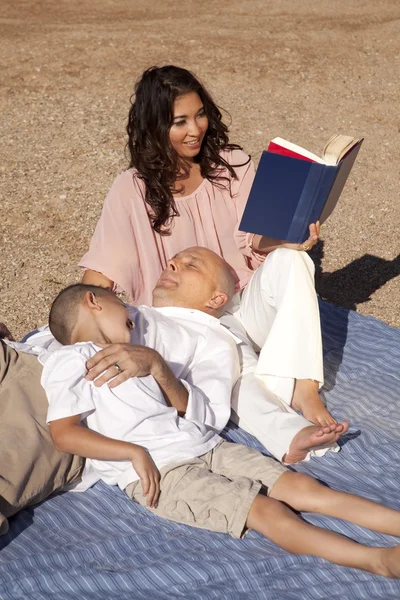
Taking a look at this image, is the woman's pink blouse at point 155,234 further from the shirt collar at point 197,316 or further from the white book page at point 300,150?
the white book page at point 300,150

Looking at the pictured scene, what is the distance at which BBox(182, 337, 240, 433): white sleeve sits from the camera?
140 inches

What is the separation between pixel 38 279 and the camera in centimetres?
614

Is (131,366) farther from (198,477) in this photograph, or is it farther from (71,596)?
(71,596)

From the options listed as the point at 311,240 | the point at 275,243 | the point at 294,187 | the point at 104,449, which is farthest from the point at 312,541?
the point at 275,243

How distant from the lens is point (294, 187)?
3.75 metres

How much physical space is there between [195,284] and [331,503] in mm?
1231

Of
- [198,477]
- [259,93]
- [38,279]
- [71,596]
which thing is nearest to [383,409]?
[198,477]

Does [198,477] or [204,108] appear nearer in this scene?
[198,477]

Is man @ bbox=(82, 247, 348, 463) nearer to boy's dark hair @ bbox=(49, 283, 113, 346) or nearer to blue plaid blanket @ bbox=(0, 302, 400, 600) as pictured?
blue plaid blanket @ bbox=(0, 302, 400, 600)

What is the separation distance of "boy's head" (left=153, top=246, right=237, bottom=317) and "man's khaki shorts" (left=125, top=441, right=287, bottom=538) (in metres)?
0.86

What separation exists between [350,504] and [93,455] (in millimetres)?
974

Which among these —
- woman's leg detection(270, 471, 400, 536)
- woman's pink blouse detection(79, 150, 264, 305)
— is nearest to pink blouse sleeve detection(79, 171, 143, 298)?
woman's pink blouse detection(79, 150, 264, 305)

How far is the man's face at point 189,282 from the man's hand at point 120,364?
0.62m

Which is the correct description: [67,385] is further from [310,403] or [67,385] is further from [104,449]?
[310,403]
